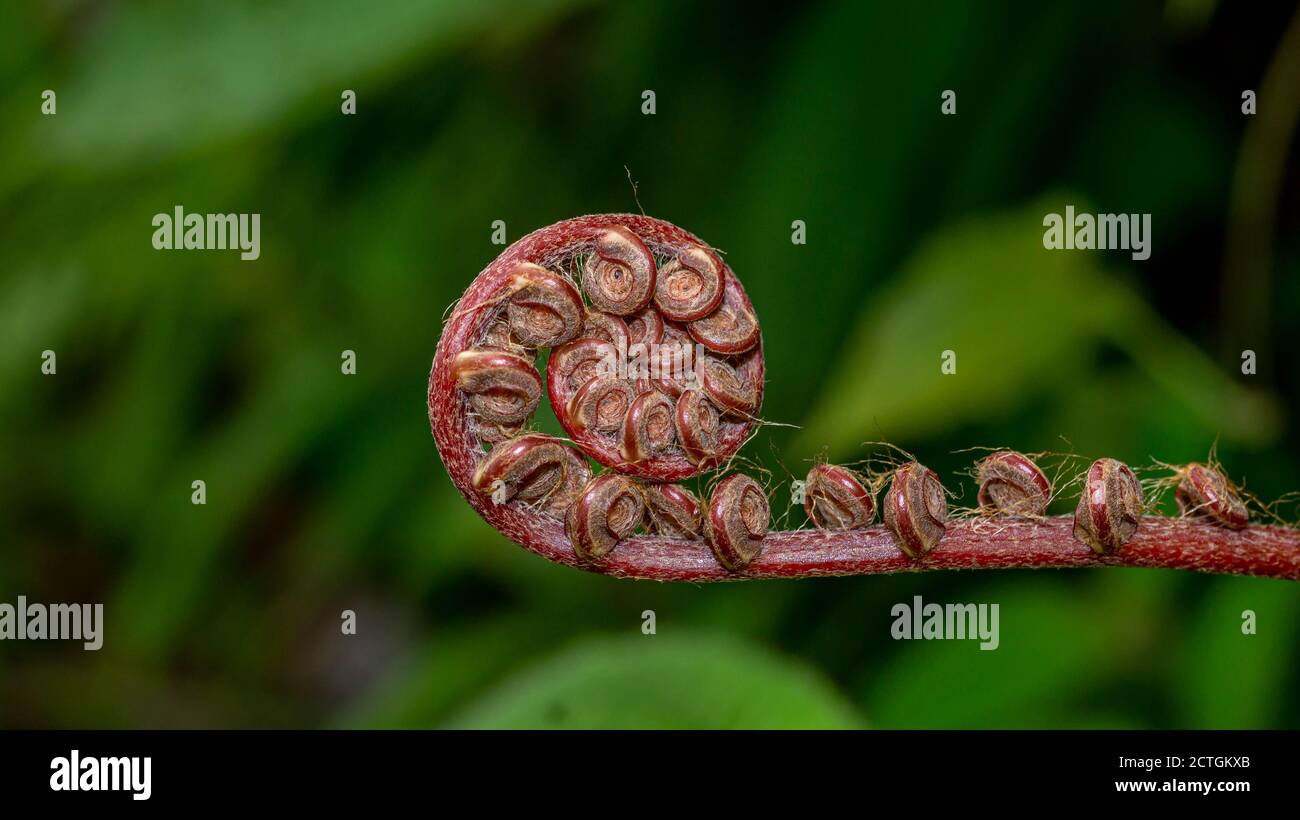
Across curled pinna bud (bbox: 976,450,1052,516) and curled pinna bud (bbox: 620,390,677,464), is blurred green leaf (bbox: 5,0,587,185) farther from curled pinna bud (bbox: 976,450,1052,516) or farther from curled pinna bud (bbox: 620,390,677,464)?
curled pinna bud (bbox: 976,450,1052,516)

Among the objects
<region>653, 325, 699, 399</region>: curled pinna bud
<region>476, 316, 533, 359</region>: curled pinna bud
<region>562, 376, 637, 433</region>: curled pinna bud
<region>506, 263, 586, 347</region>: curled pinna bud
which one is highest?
<region>506, 263, 586, 347</region>: curled pinna bud

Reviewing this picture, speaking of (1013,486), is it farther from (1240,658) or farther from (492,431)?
(1240,658)

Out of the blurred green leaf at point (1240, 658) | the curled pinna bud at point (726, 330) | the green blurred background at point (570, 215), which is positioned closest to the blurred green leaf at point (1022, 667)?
the green blurred background at point (570, 215)

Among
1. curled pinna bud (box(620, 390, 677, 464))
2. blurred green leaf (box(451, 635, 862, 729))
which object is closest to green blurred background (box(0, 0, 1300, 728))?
blurred green leaf (box(451, 635, 862, 729))

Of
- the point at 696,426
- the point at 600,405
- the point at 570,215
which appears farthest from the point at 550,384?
the point at 570,215

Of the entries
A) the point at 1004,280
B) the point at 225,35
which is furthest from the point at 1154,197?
the point at 225,35

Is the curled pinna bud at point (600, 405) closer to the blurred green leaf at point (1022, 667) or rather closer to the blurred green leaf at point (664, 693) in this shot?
the blurred green leaf at point (664, 693)
